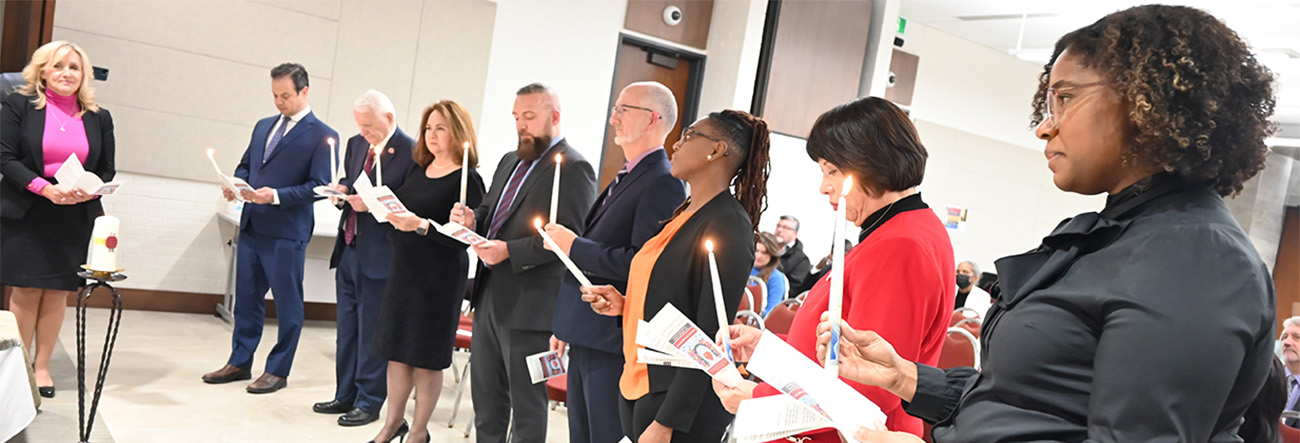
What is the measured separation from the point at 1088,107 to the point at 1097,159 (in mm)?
56

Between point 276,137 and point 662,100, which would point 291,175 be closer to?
point 276,137

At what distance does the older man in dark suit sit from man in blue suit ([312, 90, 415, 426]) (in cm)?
88

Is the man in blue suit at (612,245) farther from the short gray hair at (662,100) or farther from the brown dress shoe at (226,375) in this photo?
the brown dress shoe at (226,375)

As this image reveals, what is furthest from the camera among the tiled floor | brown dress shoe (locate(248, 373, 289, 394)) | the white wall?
the white wall

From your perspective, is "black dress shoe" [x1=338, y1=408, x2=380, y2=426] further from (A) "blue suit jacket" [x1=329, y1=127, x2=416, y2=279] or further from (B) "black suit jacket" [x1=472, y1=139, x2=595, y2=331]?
(B) "black suit jacket" [x1=472, y1=139, x2=595, y2=331]

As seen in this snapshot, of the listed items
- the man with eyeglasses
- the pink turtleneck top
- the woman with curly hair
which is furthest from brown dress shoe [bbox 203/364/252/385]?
the woman with curly hair

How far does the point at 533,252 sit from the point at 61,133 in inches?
99.0

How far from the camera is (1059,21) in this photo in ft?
→ 26.8

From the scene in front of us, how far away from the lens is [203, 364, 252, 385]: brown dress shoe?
4438 mm

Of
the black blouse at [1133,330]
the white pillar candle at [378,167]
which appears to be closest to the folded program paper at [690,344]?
the black blouse at [1133,330]

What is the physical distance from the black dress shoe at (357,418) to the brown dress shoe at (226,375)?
798 mm

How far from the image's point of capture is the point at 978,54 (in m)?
10.1

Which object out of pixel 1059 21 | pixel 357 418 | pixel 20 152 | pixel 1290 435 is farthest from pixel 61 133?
pixel 1059 21

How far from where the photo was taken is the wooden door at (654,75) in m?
7.37
